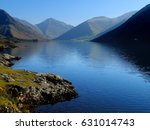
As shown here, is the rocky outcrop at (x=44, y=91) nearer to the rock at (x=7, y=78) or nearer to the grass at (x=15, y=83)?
the rock at (x=7, y=78)

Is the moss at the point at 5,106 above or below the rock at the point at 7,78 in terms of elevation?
below

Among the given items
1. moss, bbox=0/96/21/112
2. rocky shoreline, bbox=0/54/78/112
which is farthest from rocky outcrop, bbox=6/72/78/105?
moss, bbox=0/96/21/112

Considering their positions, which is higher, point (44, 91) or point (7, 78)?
point (7, 78)

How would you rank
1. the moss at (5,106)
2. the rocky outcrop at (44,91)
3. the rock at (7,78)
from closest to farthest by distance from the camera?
the moss at (5,106) < the rocky outcrop at (44,91) < the rock at (7,78)

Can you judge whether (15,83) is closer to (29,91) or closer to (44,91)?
(29,91)

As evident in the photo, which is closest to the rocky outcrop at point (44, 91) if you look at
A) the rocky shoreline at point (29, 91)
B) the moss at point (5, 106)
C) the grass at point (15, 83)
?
the rocky shoreline at point (29, 91)

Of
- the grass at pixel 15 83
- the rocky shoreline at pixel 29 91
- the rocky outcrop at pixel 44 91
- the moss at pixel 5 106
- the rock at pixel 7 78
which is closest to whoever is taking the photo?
the moss at pixel 5 106

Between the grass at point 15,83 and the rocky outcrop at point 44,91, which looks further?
the rocky outcrop at point 44,91

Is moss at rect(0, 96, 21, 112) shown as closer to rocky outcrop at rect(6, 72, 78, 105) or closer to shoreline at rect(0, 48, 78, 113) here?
shoreline at rect(0, 48, 78, 113)

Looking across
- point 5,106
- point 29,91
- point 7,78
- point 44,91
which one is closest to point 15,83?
point 7,78
